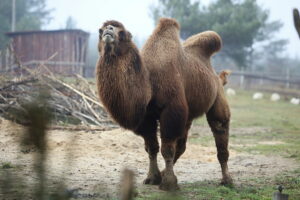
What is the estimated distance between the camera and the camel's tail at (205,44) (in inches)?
301

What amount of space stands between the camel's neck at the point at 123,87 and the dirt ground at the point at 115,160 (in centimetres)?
101

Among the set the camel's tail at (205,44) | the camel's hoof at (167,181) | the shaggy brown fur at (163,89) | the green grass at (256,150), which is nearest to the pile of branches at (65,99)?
the green grass at (256,150)

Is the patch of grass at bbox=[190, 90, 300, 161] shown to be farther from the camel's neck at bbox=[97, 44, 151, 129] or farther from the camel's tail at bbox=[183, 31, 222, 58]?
the camel's neck at bbox=[97, 44, 151, 129]

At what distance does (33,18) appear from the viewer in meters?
41.7

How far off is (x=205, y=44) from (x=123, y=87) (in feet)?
8.05

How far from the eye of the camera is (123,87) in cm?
571

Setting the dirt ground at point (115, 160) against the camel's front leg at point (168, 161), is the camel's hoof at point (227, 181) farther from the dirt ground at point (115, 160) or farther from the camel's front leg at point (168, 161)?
the camel's front leg at point (168, 161)

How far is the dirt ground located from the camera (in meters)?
7.15

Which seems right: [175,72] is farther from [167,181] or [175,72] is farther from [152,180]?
[152,180]

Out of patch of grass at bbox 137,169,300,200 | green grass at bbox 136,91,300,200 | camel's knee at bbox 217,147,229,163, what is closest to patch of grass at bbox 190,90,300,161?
green grass at bbox 136,91,300,200

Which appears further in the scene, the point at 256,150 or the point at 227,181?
the point at 256,150

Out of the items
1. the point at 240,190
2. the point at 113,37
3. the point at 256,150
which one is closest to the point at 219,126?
the point at 240,190

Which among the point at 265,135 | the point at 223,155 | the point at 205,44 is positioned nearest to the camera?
the point at 223,155

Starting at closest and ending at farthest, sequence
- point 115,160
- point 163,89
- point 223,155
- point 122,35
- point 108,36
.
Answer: point 108,36, point 122,35, point 163,89, point 223,155, point 115,160
